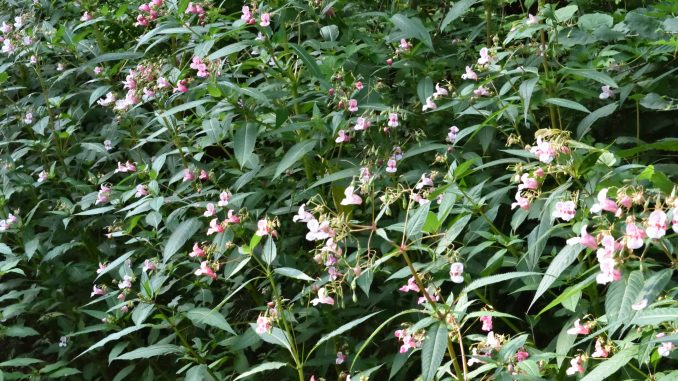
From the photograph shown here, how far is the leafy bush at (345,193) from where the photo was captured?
7.80 feet

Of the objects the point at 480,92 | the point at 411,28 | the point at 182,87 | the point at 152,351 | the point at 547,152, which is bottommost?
the point at 152,351

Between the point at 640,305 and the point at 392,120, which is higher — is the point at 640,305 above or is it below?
above

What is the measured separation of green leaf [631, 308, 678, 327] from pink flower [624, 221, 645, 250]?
0.14m

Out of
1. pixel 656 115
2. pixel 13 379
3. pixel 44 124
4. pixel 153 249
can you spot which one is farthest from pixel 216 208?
pixel 656 115

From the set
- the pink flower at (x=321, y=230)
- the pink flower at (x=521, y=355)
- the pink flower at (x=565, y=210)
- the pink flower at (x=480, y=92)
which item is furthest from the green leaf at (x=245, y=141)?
the pink flower at (x=565, y=210)

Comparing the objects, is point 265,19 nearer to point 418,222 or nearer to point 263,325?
point 263,325

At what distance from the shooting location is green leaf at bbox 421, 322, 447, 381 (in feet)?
5.95

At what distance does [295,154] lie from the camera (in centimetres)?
305

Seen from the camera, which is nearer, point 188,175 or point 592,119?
point 592,119

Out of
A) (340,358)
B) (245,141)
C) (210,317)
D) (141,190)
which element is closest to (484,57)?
(245,141)

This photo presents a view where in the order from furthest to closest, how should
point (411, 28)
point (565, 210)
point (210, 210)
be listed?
point (411, 28)
point (210, 210)
point (565, 210)

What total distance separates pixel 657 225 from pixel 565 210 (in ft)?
1.20

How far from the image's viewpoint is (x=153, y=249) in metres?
3.44

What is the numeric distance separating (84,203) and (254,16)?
117 centimetres
